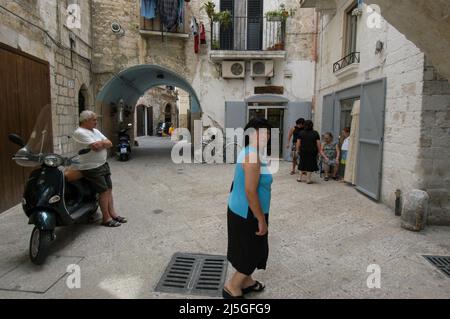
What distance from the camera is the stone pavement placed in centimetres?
270

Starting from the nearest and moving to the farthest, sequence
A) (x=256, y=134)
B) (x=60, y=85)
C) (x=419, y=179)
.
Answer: (x=256, y=134), (x=419, y=179), (x=60, y=85)

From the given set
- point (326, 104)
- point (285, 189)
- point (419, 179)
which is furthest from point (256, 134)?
point (326, 104)

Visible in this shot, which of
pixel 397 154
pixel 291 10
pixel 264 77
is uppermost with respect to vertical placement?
pixel 291 10

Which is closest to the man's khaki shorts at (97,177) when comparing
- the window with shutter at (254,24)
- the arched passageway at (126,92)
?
the arched passageway at (126,92)

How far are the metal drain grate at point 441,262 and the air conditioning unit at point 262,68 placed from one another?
7.83 m

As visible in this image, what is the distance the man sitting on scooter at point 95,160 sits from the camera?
3844mm

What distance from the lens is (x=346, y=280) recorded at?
2850 millimetres

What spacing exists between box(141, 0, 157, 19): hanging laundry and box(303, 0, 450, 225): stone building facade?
626cm

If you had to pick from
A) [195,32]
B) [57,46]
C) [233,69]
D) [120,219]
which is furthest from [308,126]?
[57,46]

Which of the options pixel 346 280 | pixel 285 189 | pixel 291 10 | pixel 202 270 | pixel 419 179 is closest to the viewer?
pixel 346 280

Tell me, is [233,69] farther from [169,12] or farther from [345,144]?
[345,144]

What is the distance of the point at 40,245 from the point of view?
3021 mm

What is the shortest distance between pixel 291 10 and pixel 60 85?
24.1 ft
